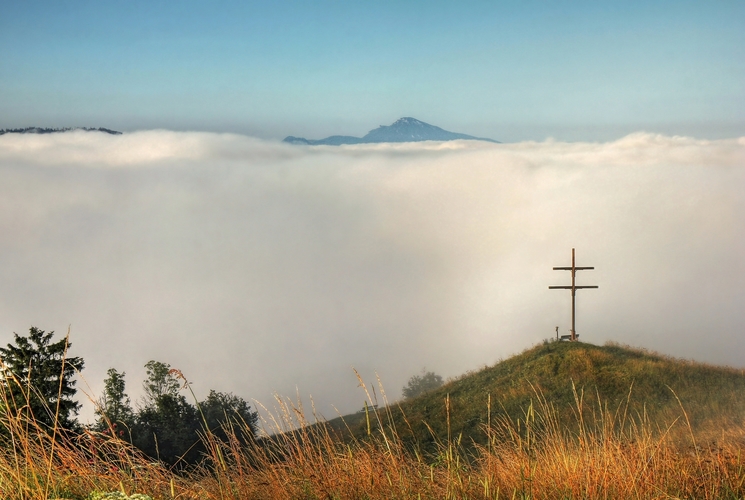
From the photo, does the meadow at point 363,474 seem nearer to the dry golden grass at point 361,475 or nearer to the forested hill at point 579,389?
the dry golden grass at point 361,475

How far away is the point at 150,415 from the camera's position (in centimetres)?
2531

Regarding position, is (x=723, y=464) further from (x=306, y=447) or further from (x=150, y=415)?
(x=150, y=415)

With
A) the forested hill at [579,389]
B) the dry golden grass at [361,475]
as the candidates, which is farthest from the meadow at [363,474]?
the forested hill at [579,389]

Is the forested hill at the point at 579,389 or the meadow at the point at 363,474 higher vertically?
the meadow at the point at 363,474

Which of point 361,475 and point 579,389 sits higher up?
point 361,475

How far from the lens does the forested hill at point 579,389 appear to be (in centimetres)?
1927

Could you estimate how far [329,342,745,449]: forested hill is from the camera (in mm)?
19266

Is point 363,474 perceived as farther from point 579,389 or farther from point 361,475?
point 579,389

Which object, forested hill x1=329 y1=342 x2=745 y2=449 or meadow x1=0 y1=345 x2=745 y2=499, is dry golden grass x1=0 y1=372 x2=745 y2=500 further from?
forested hill x1=329 y1=342 x2=745 y2=449

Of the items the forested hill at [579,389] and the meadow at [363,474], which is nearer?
the meadow at [363,474]

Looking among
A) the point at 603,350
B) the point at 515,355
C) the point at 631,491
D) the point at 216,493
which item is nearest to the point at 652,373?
the point at 603,350

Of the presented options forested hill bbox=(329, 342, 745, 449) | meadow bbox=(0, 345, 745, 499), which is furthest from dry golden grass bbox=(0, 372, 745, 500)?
forested hill bbox=(329, 342, 745, 449)

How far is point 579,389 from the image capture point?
20406 millimetres

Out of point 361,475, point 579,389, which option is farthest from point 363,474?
point 579,389
